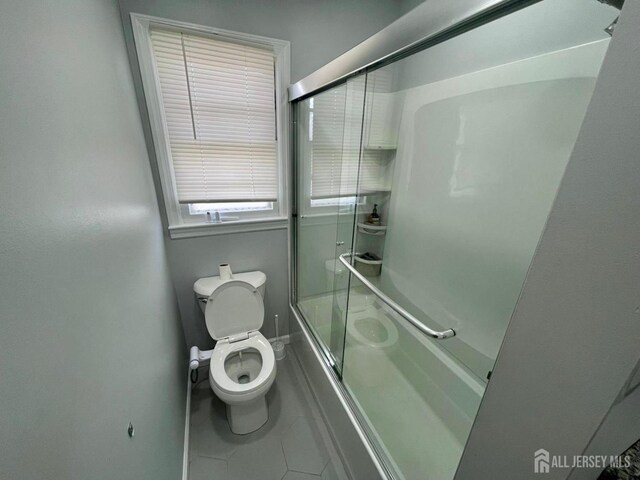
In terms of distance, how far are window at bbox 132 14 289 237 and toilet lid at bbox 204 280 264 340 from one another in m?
0.42

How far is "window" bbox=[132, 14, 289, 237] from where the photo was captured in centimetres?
137

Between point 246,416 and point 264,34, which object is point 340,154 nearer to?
point 264,34

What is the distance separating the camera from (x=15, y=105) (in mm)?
427

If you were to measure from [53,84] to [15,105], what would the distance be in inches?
7.1

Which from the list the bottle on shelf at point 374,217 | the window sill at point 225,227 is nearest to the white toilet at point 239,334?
the window sill at point 225,227

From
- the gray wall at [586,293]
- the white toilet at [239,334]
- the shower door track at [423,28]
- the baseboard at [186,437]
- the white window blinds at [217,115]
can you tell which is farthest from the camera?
the white toilet at [239,334]

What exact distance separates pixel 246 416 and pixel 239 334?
1.60ft

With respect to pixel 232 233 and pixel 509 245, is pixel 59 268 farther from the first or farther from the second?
pixel 509 245

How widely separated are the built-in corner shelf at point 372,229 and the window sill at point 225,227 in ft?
1.89

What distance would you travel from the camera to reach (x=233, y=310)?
170cm

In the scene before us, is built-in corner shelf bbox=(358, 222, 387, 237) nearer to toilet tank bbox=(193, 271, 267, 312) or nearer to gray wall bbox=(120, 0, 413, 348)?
gray wall bbox=(120, 0, 413, 348)

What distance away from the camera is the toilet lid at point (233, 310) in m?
1.65

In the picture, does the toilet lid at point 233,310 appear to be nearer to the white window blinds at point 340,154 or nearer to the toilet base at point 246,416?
the toilet base at point 246,416

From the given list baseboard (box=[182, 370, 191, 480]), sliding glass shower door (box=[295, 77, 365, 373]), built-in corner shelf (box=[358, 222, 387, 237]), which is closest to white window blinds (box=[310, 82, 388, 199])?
sliding glass shower door (box=[295, 77, 365, 373])
